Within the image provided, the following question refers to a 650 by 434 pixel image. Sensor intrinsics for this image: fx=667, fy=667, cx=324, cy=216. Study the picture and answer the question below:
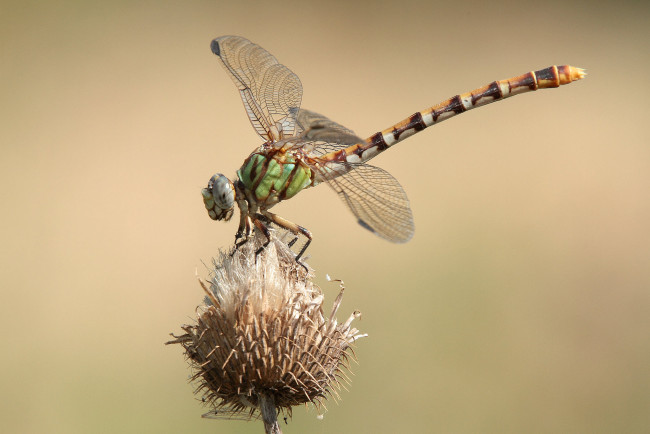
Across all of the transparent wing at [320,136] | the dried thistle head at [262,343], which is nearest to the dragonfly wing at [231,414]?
the dried thistle head at [262,343]

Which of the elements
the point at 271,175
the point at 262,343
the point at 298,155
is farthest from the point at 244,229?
the point at 262,343

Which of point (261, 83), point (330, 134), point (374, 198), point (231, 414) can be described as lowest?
point (231, 414)

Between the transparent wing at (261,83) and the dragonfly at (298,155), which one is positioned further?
the transparent wing at (261,83)

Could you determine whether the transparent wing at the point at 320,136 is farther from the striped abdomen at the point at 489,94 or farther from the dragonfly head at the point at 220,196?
the striped abdomen at the point at 489,94

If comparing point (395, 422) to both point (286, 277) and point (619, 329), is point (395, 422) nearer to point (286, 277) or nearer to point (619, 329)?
point (619, 329)

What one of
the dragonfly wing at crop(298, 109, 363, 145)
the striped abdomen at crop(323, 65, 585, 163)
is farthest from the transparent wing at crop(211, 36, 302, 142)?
the striped abdomen at crop(323, 65, 585, 163)

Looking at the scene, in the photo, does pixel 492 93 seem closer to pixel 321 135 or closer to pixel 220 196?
pixel 321 135

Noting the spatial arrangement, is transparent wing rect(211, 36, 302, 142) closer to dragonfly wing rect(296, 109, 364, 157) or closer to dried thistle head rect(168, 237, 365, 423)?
dragonfly wing rect(296, 109, 364, 157)
